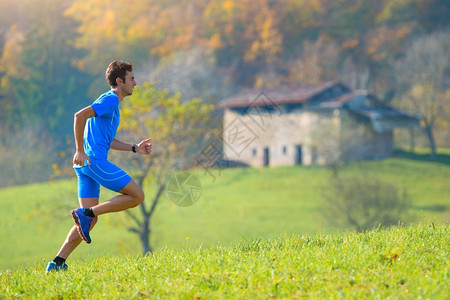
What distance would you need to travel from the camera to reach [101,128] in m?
6.51

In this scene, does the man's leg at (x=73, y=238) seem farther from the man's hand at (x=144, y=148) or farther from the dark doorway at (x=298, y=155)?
the dark doorway at (x=298, y=155)

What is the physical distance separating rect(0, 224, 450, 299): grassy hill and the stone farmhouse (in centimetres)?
4357

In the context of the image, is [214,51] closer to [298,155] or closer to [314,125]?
[298,155]

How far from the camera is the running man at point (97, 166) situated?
6.36 m

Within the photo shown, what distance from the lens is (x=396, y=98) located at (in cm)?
6644

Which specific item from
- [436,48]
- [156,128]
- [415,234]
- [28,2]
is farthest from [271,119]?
[415,234]

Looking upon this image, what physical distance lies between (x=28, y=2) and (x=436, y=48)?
47159 millimetres

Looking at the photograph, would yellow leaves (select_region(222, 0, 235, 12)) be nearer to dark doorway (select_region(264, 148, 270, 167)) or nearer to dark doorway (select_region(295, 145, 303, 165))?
dark doorway (select_region(264, 148, 270, 167))

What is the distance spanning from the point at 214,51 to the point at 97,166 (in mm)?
67600

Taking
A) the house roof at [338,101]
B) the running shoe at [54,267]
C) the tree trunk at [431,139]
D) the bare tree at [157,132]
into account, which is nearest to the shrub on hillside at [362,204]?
the bare tree at [157,132]

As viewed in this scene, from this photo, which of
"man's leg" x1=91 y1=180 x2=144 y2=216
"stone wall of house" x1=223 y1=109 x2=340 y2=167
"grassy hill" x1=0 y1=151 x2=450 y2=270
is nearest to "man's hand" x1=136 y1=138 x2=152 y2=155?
"man's leg" x1=91 y1=180 x2=144 y2=216

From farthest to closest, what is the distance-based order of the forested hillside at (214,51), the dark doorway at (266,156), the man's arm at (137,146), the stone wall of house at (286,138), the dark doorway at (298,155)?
the forested hillside at (214,51) < the dark doorway at (266,156) < the dark doorway at (298,155) < the stone wall of house at (286,138) < the man's arm at (137,146)

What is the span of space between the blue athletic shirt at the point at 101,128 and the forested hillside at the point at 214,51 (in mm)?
54560

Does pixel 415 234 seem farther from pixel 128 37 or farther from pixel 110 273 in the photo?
pixel 128 37
